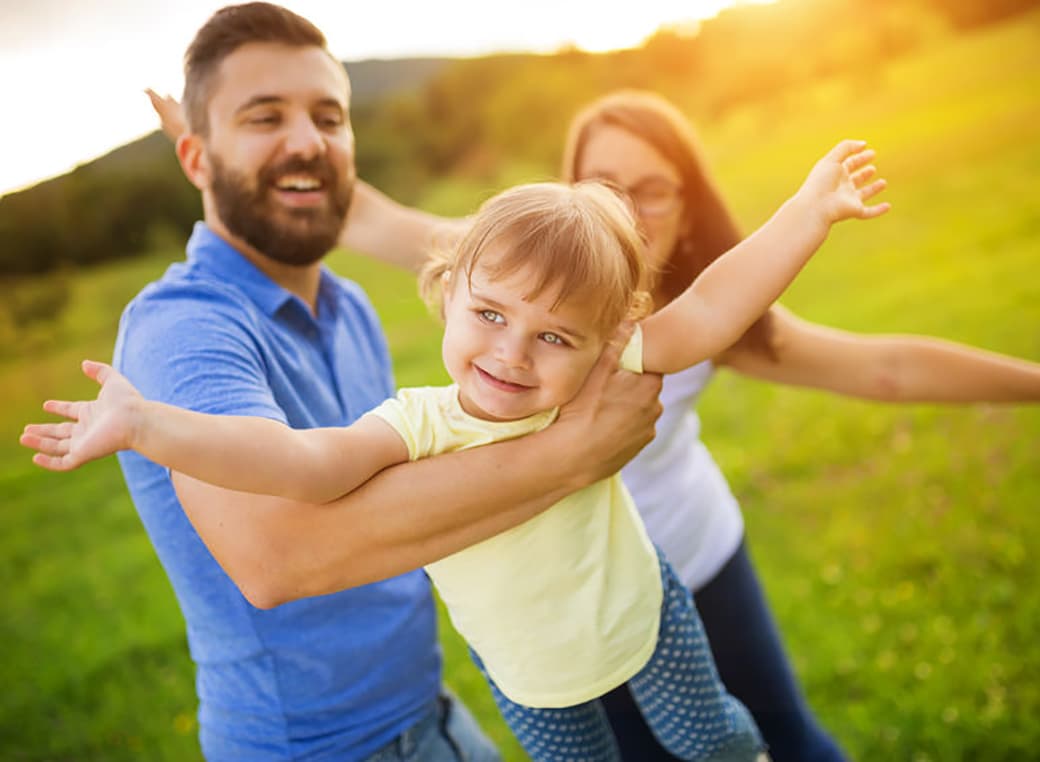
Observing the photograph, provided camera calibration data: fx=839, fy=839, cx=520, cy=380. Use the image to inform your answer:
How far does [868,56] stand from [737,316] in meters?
11.0

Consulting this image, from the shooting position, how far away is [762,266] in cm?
150

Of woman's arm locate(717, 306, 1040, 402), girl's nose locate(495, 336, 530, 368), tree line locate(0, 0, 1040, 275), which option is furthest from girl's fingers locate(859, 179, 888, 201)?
tree line locate(0, 0, 1040, 275)

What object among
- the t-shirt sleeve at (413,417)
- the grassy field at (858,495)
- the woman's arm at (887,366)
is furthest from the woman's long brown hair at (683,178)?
the t-shirt sleeve at (413,417)

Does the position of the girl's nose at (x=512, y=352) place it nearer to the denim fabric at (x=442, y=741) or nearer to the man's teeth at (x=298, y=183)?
the man's teeth at (x=298, y=183)

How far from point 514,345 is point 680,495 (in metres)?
1.08

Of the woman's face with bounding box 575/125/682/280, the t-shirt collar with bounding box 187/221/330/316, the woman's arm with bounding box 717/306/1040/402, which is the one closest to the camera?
the t-shirt collar with bounding box 187/221/330/316

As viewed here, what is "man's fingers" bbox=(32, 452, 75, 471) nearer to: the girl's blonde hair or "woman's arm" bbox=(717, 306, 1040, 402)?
the girl's blonde hair

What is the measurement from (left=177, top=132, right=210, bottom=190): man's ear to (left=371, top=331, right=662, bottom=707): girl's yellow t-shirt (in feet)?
2.93

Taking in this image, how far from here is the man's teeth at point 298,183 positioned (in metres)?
1.96

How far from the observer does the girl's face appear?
1.43m

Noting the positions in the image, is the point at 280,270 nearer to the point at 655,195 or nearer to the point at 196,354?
the point at 196,354

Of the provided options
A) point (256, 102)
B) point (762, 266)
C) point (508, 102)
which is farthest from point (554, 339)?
point (508, 102)

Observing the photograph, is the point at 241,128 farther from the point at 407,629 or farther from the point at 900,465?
the point at 900,465

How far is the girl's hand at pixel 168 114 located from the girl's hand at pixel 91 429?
4.28 ft
